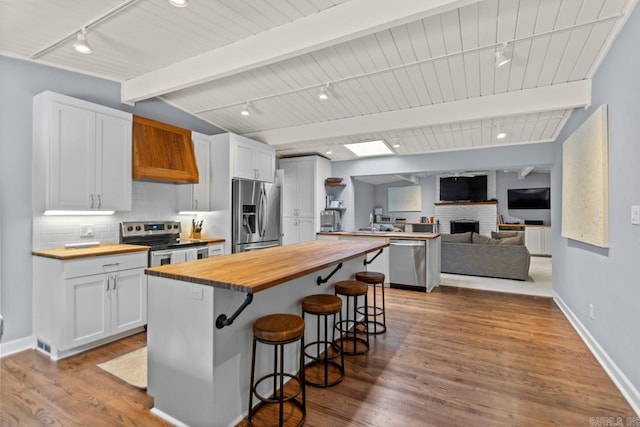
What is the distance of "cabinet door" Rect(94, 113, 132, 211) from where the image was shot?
3.14 m

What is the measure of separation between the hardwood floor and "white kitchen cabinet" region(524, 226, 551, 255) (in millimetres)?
6247

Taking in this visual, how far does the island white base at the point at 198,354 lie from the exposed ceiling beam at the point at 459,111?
293 centimetres

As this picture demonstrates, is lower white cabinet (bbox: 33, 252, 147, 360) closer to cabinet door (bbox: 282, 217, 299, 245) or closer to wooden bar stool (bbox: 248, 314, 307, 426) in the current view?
wooden bar stool (bbox: 248, 314, 307, 426)

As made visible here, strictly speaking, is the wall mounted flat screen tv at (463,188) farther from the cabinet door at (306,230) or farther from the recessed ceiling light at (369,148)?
the cabinet door at (306,230)

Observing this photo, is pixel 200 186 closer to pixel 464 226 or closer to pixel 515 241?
pixel 515 241

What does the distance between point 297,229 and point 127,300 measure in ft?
11.9

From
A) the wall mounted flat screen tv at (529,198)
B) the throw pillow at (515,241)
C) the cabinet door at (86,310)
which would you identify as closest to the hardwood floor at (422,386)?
the cabinet door at (86,310)

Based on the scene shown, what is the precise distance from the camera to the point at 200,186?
4430 millimetres

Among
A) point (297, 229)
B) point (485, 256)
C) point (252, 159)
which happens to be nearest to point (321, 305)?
point (252, 159)

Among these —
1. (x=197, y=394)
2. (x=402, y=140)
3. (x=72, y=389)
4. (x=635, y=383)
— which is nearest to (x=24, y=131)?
(x=72, y=389)

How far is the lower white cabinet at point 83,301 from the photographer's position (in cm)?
261

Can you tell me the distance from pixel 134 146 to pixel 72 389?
241 centimetres

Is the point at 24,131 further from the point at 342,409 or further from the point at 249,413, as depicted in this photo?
the point at 342,409

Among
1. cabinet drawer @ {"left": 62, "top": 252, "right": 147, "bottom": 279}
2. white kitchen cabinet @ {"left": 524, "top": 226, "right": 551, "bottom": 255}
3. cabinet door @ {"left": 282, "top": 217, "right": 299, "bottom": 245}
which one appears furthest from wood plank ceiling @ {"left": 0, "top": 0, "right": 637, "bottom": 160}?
white kitchen cabinet @ {"left": 524, "top": 226, "right": 551, "bottom": 255}
